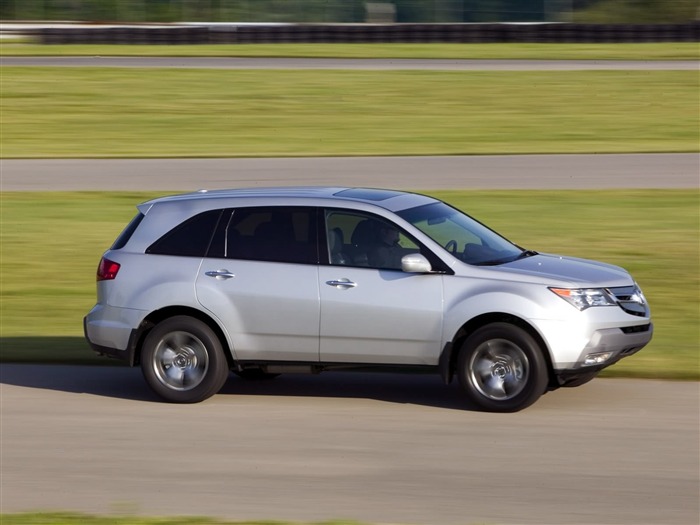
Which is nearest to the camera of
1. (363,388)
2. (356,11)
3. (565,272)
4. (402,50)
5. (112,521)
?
(112,521)

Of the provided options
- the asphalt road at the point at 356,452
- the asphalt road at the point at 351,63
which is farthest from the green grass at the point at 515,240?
the asphalt road at the point at 351,63

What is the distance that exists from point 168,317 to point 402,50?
3405 cm

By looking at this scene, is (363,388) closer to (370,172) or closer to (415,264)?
(415,264)

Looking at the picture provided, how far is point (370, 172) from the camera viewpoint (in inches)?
851

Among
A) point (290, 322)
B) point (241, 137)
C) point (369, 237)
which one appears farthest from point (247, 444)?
point (241, 137)

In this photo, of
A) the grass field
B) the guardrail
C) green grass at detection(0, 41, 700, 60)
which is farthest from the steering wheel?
the guardrail

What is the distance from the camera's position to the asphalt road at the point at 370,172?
20406 mm

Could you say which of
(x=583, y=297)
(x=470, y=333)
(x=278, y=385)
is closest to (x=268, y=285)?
(x=278, y=385)

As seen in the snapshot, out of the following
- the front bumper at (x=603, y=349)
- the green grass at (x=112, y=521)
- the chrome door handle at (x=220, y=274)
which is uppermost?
the chrome door handle at (x=220, y=274)

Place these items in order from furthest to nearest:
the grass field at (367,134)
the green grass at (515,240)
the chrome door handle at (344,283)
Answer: the grass field at (367,134)
the green grass at (515,240)
the chrome door handle at (344,283)

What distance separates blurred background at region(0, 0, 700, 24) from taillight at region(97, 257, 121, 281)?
39606 mm

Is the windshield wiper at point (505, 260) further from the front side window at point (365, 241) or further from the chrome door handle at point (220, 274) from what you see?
the chrome door handle at point (220, 274)

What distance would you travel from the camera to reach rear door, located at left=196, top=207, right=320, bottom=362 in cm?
934

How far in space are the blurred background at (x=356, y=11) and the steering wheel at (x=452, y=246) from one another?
3962 cm
